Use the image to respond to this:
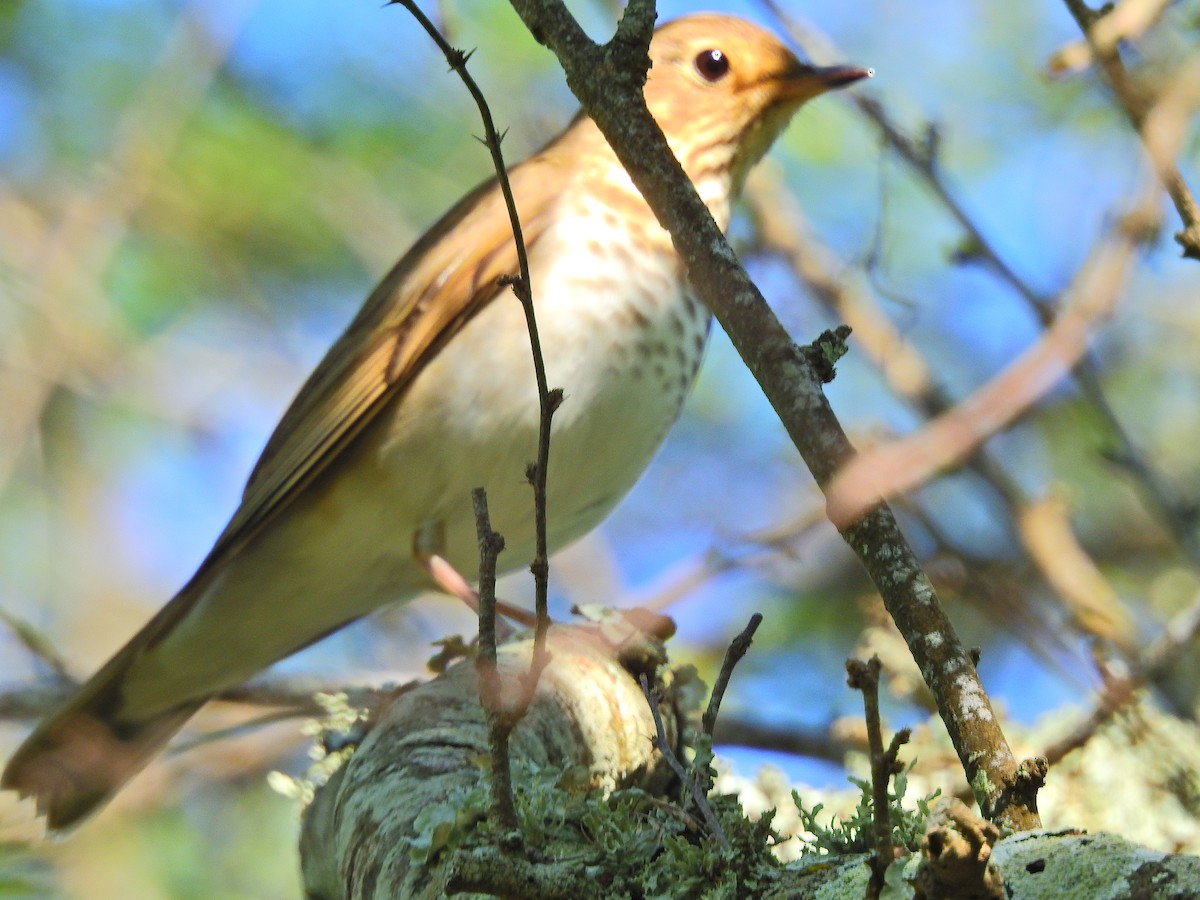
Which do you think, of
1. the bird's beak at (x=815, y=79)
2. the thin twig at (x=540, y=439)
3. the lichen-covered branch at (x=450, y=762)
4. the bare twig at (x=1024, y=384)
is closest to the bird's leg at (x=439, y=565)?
the lichen-covered branch at (x=450, y=762)

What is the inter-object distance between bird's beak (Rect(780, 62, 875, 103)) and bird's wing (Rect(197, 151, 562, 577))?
742 millimetres

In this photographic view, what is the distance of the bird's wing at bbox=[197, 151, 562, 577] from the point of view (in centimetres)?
355

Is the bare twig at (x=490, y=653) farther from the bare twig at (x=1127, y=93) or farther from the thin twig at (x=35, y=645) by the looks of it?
the thin twig at (x=35, y=645)

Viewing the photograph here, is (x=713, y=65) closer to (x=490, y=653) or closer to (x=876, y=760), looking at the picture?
(x=490, y=653)

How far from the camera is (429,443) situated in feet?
11.5

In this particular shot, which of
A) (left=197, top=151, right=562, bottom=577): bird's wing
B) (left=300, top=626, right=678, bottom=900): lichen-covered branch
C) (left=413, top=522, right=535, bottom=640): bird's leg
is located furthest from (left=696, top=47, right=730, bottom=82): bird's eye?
(left=300, top=626, right=678, bottom=900): lichen-covered branch

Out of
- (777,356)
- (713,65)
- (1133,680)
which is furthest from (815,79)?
(777,356)

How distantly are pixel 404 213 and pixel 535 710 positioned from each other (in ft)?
14.3

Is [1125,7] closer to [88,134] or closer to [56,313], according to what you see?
[56,313]

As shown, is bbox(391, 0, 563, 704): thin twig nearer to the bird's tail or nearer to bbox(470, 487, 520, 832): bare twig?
bbox(470, 487, 520, 832): bare twig

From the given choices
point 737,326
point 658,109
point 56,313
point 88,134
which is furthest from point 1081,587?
point 88,134

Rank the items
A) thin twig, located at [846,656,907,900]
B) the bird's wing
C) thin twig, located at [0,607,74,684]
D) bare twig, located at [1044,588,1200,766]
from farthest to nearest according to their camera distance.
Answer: thin twig, located at [0,607,74,684] → the bird's wing → bare twig, located at [1044,588,1200,766] → thin twig, located at [846,656,907,900]

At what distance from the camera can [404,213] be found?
21.1ft

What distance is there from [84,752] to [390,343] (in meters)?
1.36
